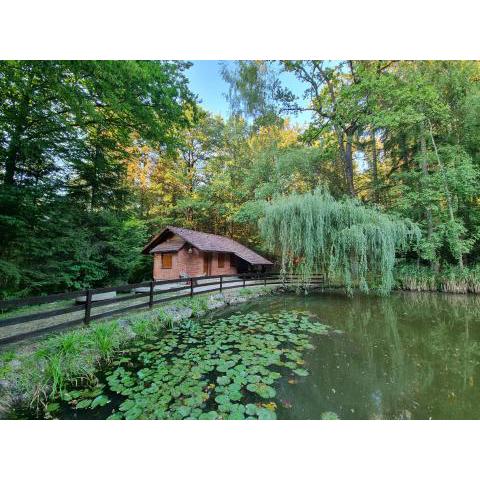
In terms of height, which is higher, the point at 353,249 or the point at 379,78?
the point at 379,78

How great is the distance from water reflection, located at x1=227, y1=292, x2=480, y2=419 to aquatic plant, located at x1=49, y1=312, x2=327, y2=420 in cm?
30

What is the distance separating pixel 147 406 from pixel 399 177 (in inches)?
532

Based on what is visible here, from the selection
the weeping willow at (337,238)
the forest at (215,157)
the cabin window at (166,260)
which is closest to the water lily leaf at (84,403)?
the forest at (215,157)

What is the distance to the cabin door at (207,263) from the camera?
1174 cm

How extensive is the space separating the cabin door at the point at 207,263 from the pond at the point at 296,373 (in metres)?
6.35

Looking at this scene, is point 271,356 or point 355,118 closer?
point 271,356

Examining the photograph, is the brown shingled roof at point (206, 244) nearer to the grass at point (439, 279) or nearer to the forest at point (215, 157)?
the forest at point (215, 157)

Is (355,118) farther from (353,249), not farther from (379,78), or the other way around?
(353,249)

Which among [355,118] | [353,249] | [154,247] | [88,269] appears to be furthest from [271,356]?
[355,118]

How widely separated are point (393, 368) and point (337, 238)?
5.03 meters

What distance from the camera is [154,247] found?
1278cm

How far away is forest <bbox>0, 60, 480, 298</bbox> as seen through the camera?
15.9 feet
